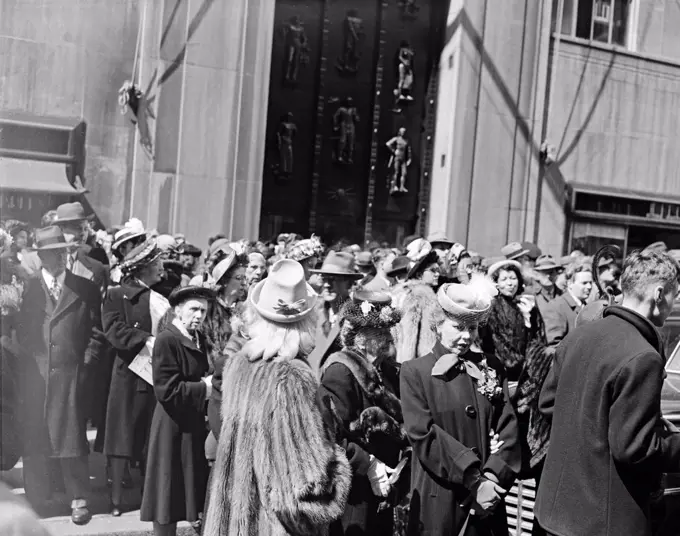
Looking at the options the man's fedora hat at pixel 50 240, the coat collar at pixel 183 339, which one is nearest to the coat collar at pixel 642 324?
the coat collar at pixel 183 339

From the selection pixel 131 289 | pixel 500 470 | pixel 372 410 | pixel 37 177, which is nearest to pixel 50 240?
pixel 131 289

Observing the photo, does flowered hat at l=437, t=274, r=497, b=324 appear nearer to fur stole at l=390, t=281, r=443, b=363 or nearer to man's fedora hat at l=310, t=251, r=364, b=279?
fur stole at l=390, t=281, r=443, b=363

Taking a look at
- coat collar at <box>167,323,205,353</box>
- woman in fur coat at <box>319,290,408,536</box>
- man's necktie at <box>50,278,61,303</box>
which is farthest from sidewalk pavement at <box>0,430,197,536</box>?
woman in fur coat at <box>319,290,408,536</box>

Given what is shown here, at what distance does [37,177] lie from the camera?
1438 centimetres

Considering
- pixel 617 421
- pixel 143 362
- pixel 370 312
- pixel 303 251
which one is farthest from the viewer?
pixel 303 251

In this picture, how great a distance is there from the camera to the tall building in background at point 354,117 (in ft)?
48.3

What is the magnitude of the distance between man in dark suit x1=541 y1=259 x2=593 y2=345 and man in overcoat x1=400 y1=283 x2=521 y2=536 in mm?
3558

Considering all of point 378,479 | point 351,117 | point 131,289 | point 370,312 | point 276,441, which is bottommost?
point 378,479

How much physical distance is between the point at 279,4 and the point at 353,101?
2.25 metres

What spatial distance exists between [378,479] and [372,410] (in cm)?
39

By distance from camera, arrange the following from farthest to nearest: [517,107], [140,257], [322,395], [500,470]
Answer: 1. [517,107]
2. [140,257]
3. [500,470]
4. [322,395]

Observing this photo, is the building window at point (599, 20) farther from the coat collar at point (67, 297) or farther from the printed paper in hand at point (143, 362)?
the printed paper in hand at point (143, 362)

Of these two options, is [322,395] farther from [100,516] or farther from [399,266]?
[399,266]

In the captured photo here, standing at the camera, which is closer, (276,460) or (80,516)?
(276,460)
